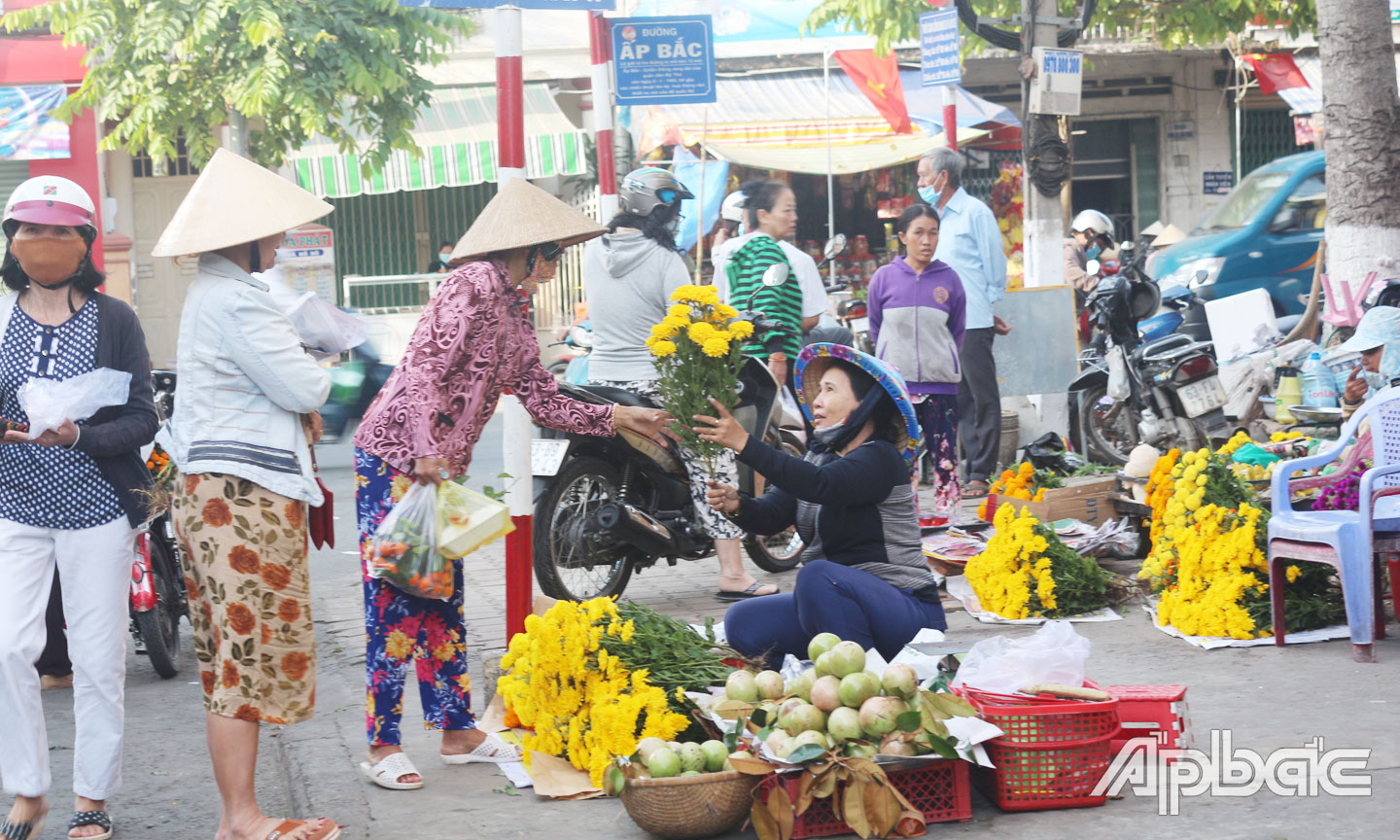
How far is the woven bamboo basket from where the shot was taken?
3.76 m

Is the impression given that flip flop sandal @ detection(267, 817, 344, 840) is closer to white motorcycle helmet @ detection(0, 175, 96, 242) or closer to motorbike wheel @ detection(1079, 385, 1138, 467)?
white motorcycle helmet @ detection(0, 175, 96, 242)

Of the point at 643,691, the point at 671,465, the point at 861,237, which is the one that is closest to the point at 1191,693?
the point at 643,691

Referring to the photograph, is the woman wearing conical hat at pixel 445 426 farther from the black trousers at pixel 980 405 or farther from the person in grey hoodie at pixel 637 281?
the black trousers at pixel 980 405

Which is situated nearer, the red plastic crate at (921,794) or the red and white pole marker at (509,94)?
the red plastic crate at (921,794)

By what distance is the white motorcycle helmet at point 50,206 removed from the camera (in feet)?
13.6

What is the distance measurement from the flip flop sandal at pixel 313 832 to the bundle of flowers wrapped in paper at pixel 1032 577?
3326 mm

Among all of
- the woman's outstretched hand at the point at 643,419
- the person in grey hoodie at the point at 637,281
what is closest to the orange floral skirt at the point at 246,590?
the woman's outstretched hand at the point at 643,419

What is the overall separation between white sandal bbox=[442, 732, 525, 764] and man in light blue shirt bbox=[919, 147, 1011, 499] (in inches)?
207

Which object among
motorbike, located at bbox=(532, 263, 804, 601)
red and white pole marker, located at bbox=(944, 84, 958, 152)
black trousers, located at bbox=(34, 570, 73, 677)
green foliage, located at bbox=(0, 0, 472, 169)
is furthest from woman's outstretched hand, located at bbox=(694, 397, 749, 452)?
green foliage, located at bbox=(0, 0, 472, 169)

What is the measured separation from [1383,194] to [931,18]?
504cm

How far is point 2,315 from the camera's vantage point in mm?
4234

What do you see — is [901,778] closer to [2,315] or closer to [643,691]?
[643,691]

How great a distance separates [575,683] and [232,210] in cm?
171

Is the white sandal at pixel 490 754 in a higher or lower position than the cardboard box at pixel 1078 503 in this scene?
lower
